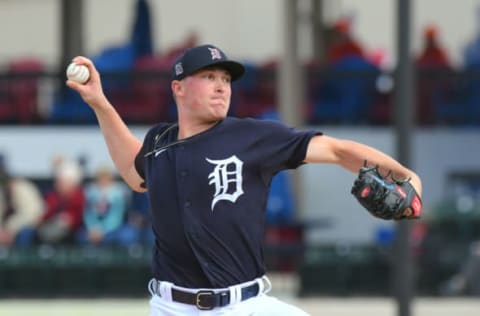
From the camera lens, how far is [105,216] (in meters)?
11.3

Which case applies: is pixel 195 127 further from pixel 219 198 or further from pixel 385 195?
pixel 385 195

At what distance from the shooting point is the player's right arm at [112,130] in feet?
17.4

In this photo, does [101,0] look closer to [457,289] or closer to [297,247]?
[297,247]

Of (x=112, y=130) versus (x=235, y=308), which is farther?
(x=112, y=130)

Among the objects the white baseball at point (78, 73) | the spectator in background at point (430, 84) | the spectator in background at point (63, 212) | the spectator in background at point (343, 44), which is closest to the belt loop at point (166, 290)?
the white baseball at point (78, 73)

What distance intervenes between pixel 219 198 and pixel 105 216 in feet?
21.5

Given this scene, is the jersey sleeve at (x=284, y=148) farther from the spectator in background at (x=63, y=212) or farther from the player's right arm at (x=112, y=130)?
the spectator in background at (x=63, y=212)

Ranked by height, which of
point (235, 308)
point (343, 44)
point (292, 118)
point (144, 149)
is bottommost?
point (292, 118)

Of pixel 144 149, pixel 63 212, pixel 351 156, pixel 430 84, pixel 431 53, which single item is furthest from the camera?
pixel 431 53

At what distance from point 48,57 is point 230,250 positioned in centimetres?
1024

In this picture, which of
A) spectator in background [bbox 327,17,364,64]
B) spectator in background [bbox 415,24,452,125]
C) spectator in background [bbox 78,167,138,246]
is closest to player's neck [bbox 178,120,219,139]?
spectator in background [bbox 78,167,138,246]

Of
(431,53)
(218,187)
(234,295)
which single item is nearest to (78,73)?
(218,187)

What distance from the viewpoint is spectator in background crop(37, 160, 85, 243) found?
1118 cm

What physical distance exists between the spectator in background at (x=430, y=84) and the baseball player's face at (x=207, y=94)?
25.7ft
